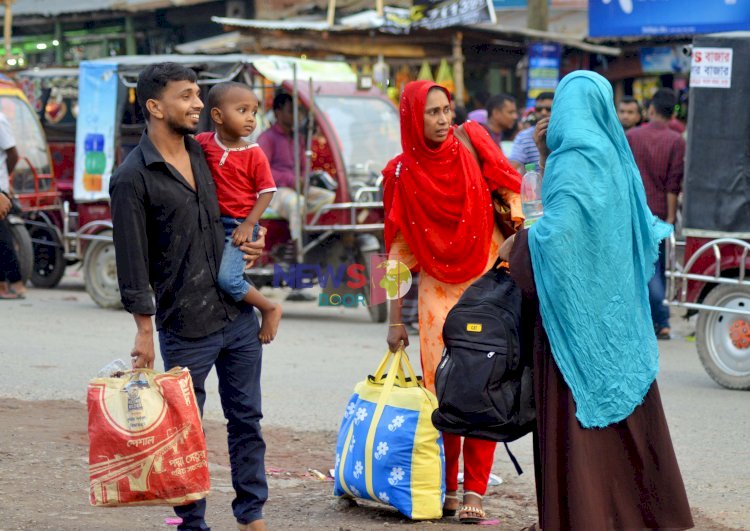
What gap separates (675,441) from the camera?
23.7 ft

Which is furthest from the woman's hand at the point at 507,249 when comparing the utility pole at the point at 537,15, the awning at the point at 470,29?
the utility pole at the point at 537,15

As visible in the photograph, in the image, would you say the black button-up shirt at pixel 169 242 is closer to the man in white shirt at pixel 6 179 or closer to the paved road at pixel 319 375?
the paved road at pixel 319 375

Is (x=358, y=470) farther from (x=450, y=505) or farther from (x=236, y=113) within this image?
(x=236, y=113)

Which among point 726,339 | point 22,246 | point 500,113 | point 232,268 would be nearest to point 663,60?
point 500,113

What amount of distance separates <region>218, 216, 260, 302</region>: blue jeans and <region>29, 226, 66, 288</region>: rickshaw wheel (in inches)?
392

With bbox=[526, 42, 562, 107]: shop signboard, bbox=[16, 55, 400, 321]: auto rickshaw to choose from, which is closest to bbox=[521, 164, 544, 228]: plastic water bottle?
bbox=[16, 55, 400, 321]: auto rickshaw

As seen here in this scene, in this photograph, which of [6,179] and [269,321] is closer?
[269,321]

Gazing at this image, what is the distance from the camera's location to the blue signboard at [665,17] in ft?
52.6

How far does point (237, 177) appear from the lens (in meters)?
4.81

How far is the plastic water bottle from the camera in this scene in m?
4.93

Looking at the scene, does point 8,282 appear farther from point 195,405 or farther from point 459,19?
point 195,405

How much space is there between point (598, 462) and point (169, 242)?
1653 millimetres

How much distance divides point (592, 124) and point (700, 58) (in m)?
4.66

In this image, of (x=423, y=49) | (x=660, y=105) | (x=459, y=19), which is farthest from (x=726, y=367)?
(x=423, y=49)
